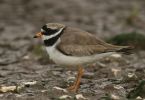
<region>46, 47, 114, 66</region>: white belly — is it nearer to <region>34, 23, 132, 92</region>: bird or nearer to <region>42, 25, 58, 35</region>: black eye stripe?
<region>34, 23, 132, 92</region>: bird

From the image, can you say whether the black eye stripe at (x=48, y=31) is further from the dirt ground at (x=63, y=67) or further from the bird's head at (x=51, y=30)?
the dirt ground at (x=63, y=67)

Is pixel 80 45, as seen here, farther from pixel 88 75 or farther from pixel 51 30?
pixel 88 75

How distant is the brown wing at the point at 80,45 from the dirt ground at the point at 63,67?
0.57 meters

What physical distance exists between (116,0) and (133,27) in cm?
228

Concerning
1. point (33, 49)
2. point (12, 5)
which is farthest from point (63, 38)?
point (12, 5)

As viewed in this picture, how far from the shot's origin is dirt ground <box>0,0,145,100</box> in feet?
26.7

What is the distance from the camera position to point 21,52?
1191cm

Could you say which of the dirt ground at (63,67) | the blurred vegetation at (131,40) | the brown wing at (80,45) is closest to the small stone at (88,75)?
the dirt ground at (63,67)

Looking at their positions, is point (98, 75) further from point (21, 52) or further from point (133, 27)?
point (133, 27)

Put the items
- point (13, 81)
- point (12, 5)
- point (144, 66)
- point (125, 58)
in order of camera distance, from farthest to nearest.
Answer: point (12, 5) → point (125, 58) → point (144, 66) → point (13, 81)

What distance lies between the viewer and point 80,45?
818 cm

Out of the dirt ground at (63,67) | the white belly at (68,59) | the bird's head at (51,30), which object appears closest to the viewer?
the white belly at (68,59)

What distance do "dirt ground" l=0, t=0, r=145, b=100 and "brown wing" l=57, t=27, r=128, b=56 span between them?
0.57 m

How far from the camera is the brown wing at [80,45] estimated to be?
8078mm
